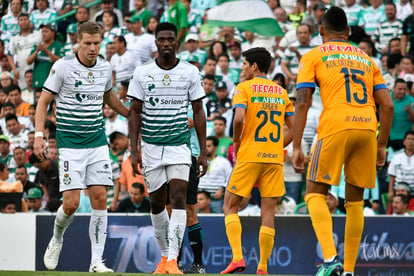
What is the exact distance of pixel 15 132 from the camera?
19.0 meters

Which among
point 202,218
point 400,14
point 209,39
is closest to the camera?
point 202,218

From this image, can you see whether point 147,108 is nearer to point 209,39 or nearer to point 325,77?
point 325,77

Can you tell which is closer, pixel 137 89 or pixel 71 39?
pixel 137 89

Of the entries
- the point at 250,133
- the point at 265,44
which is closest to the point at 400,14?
the point at 265,44

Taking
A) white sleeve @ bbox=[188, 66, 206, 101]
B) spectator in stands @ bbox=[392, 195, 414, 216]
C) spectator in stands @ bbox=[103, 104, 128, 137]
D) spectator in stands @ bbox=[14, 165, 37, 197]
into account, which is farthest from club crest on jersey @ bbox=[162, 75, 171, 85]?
spectator in stands @ bbox=[103, 104, 128, 137]

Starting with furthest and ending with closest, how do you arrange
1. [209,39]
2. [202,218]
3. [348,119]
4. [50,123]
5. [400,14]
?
1. [209,39]
2. [400,14]
3. [50,123]
4. [202,218]
5. [348,119]

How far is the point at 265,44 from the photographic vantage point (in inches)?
779

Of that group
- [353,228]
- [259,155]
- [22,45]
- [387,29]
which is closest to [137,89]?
[259,155]

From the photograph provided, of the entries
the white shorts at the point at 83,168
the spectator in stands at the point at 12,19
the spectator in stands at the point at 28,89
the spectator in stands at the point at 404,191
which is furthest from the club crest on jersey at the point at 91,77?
the spectator in stands at the point at 12,19

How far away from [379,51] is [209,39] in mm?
3939

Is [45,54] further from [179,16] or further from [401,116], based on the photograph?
[401,116]

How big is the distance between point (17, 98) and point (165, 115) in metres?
11.0

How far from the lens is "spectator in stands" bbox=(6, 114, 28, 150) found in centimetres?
1895

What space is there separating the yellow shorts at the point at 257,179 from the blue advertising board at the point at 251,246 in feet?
11.7
